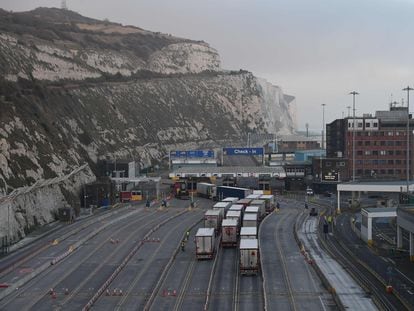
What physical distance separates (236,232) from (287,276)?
13.1 metres

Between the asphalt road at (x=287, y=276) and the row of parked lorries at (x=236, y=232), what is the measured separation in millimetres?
1844

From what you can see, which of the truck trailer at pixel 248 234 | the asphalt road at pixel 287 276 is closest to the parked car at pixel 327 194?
the asphalt road at pixel 287 276

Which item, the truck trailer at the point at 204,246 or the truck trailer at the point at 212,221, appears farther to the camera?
the truck trailer at the point at 212,221

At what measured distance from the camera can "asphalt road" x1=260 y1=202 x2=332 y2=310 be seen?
39938 mm

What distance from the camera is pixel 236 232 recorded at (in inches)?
2367

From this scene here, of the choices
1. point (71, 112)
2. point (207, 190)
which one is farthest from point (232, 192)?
point (71, 112)

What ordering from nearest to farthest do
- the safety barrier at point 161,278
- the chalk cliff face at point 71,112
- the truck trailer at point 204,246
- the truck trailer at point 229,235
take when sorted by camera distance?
the safety barrier at point 161,278 < the truck trailer at point 204,246 < the truck trailer at point 229,235 < the chalk cliff face at point 71,112

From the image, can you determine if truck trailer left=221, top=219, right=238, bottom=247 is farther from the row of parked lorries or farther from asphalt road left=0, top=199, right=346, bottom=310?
asphalt road left=0, top=199, right=346, bottom=310

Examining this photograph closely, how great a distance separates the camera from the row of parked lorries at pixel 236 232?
4778 cm

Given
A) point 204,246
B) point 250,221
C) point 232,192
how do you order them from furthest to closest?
1. point 232,192
2. point 250,221
3. point 204,246

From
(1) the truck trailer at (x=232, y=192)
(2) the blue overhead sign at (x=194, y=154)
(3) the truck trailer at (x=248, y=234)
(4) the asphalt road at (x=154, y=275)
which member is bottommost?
(4) the asphalt road at (x=154, y=275)

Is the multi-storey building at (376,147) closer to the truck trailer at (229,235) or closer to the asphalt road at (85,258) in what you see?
the asphalt road at (85,258)

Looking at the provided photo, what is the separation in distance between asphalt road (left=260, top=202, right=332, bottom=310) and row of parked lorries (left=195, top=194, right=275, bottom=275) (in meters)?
1.84

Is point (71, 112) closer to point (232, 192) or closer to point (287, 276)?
point (232, 192)
